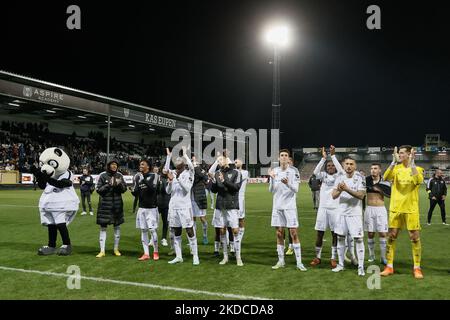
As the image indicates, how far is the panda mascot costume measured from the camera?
830 cm

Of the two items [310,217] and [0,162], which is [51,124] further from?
[310,217]

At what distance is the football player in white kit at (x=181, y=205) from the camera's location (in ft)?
24.4

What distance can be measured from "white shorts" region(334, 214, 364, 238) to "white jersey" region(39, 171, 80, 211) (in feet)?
17.9

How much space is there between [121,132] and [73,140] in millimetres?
8224

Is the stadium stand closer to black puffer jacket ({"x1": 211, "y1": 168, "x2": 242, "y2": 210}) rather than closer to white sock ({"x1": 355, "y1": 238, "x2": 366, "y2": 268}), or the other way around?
black puffer jacket ({"x1": 211, "y1": 168, "x2": 242, "y2": 210})

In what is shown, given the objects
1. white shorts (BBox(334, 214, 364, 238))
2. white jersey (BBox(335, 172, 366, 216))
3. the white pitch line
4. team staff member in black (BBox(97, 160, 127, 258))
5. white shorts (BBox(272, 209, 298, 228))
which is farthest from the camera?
team staff member in black (BBox(97, 160, 127, 258))

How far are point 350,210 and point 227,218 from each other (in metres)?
2.23

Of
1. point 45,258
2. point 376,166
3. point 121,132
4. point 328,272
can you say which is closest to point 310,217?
point 376,166

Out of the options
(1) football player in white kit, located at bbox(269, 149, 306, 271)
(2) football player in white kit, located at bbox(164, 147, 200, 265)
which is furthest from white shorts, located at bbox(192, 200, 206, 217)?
(1) football player in white kit, located at bbox(269, 149, 306, 271)

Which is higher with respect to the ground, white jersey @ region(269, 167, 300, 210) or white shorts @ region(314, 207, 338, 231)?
white jersey @ region(269, 167, 300, 210)

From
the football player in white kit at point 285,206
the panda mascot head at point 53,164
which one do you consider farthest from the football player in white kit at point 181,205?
the panda mascot head at point 53,164

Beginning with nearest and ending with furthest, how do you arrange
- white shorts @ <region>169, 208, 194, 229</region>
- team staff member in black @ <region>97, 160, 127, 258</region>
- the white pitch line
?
the white pitch line
white shorts @ <region>169, 208, 194, 229</region>
team staff member in black @ <region>97, 160, 127, 258</region>

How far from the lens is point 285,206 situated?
712cm

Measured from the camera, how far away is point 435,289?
5.82m
